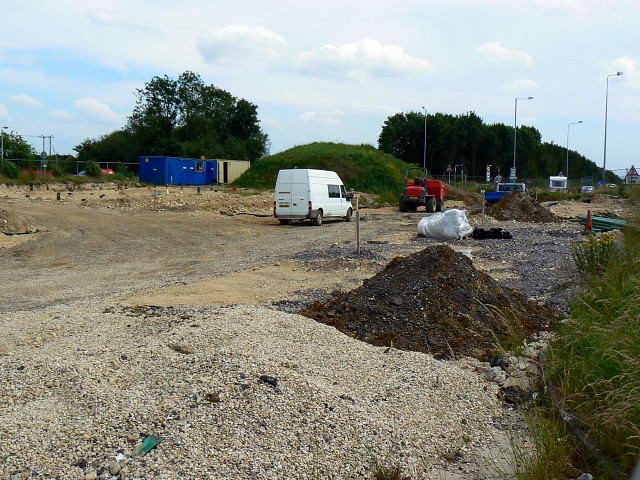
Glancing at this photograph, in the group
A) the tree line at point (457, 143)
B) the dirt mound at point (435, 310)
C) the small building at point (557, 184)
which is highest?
the tree line at point (457, 143)

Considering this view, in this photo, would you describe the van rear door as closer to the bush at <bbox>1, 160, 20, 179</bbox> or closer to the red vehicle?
the red vehicle

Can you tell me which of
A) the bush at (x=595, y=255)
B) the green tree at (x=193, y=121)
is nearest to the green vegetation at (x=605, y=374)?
the bush at (x=595, y=255)

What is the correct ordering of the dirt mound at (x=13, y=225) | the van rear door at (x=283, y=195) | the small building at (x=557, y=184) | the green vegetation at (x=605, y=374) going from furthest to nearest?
the small building at (x=557, y=184) → the van rear door at (x=283, y=195) → the dirt mound at (x=13, y=225) → the green vegetation at (x=605, y=374)

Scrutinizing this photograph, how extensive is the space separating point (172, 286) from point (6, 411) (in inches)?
299

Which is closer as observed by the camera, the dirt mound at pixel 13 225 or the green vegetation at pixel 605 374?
the green vegetation at pixel 605 374

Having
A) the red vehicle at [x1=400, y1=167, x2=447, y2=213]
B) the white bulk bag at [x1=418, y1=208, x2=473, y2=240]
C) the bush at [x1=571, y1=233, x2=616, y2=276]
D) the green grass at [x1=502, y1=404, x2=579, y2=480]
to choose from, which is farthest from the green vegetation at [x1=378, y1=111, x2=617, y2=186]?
the green grass at [x1=502, y1=404, x2=579, y2=480]

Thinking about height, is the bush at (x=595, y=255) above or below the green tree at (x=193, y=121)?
below

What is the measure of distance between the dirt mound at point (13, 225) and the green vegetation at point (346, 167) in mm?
31184

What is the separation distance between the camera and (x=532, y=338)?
9.41 m

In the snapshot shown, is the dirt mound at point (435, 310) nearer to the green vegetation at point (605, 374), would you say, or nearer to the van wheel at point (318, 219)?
the green vegetation at point (605, 374)

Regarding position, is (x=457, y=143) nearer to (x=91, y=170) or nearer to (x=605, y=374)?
(x=91, y=170)

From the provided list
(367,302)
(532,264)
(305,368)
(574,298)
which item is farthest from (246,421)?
(532,264)

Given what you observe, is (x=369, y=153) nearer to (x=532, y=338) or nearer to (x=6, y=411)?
(x=532, y=338)

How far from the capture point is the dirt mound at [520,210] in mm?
31062
